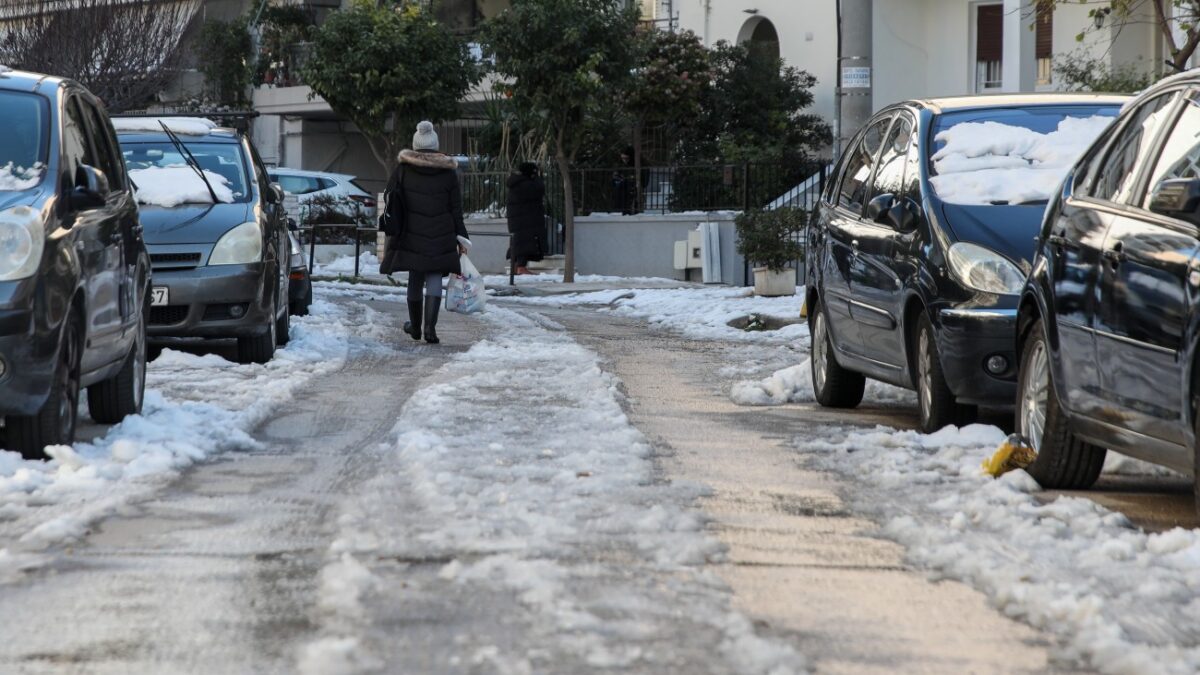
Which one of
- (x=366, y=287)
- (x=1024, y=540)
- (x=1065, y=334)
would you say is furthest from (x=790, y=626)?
(x=366, y=287)

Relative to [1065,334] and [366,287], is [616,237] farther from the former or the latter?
[1065,334]

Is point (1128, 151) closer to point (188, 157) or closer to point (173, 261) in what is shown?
point (173, 261)

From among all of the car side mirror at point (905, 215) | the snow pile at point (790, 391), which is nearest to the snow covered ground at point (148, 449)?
the snow pile at point (790, 391)

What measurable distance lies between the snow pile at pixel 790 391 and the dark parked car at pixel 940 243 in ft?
0.77

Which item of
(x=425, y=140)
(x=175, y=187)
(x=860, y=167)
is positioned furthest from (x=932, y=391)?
(x=425, y=140)

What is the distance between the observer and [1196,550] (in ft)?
17.5

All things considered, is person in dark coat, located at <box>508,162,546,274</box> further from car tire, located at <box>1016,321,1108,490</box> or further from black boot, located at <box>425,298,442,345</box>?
car tire, located at <box>1016,321,1108,490</box>

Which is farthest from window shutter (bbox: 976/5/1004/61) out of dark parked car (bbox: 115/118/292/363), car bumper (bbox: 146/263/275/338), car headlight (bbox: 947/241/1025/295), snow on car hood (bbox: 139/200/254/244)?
car headlight (bbox: 947/241/1025/295)

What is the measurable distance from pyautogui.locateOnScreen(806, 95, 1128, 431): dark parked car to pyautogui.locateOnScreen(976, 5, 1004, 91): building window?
20.4 meters

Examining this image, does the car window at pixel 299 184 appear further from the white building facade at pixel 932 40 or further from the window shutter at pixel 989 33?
the window shutter at pixel 989 33

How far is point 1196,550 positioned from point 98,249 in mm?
4797

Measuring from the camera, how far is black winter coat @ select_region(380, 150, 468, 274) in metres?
14.6

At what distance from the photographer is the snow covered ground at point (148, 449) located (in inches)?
228

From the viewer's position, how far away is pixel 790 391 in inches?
426
